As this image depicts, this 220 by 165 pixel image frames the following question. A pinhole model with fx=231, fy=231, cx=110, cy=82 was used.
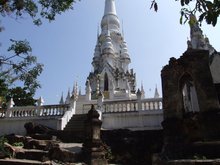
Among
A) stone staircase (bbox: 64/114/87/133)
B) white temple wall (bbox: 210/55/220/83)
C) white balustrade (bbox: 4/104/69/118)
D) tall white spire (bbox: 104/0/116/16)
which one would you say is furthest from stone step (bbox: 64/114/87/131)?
tall white spire (bbox: 104/0/116/16)

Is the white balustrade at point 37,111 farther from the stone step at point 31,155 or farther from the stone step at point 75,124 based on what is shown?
the stone step at point 31,155

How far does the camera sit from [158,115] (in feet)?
45.1

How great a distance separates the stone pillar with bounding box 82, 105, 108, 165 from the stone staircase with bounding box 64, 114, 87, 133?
2.97 m

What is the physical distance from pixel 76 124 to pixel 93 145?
504 cm

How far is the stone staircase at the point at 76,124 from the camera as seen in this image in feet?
45.5

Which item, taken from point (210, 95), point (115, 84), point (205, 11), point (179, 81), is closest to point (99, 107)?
point (179, 81)

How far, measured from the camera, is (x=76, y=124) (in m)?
14.6

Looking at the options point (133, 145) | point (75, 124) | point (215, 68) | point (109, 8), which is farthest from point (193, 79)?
point (109, 8)

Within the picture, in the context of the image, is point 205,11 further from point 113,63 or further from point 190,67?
point 113,63

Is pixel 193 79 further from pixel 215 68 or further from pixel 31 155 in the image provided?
pixel 31 155

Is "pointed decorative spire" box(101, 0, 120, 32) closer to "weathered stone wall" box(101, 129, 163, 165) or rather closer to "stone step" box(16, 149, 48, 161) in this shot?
"weathered stone wall" box(101, 129, 163, 165)

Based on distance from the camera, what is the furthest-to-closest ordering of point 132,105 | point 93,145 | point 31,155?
1. point 132,105
2. point 93,145
3. point 31,155

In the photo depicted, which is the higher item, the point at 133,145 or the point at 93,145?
the point at 93,145

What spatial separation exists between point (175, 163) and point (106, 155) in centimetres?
514
